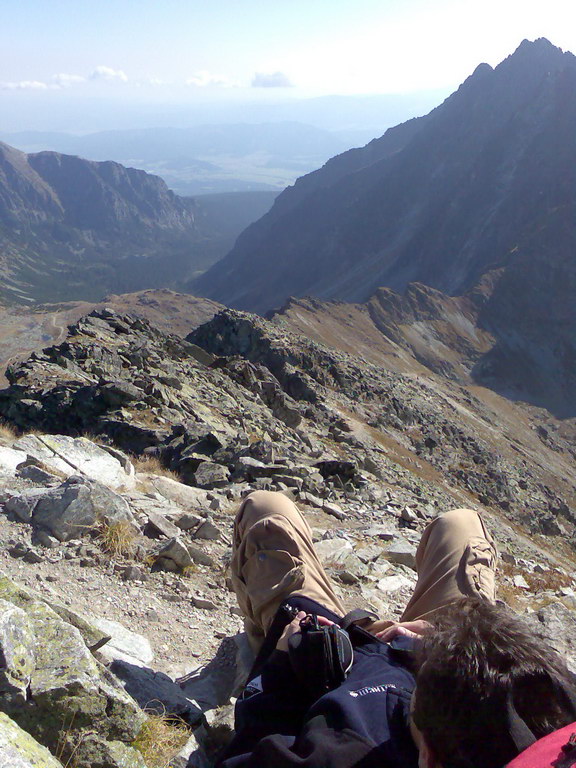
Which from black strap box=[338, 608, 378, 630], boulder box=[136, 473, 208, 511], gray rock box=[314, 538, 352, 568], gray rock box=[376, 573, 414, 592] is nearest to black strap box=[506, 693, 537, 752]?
black strap box=[338, 608, 378, 630]

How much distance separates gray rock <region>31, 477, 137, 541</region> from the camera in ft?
21.3

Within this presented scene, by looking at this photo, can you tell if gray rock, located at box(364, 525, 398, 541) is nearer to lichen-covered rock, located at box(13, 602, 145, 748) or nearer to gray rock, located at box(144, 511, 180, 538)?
gray rock, located at box(144, 511, 180, 538)

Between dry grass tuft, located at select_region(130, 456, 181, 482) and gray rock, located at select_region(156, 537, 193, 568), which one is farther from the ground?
gray rock, located at select_region(156, 537, 193, 568)

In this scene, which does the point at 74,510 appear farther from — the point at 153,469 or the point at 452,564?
the point at 153,469

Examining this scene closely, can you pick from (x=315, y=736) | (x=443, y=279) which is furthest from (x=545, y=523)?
(x=443, y=279)

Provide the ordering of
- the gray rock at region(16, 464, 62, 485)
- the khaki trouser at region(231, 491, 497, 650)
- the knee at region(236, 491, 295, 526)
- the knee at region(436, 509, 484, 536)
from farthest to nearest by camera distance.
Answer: the gray rock at region(16, 464, 62, 485), the knee at region(436, 509, 484, 536), the knee at region(236, 491, 295, 526), the khaki trouser at region(231, 491, 497, 650)

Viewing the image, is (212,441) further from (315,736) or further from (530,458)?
(530,458)

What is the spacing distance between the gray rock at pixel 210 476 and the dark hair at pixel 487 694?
949cm

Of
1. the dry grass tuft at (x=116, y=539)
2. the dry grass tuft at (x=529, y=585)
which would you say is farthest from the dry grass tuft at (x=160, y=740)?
the dry grass tuft at (x=529, y=585)

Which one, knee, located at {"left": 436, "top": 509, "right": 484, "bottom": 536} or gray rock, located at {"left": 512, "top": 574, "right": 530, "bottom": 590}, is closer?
knee, located at {"left": 436, "top": 509, "right": 484, "bottom": 536}

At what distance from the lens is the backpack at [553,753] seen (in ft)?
6.07

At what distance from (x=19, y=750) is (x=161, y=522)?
4.65 metres

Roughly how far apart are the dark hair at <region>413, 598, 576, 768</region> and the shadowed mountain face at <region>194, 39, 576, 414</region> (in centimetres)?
9194

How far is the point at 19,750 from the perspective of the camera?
285 centimetres
